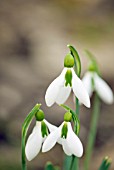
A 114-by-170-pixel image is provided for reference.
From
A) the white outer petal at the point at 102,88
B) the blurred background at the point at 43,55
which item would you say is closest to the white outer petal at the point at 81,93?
the white outer petal at the point at 102,88

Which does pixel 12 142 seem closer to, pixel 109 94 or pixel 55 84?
pixel 109 94

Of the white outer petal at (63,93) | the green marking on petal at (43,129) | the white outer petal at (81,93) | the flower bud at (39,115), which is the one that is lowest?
the green marking on petal at (43,129)

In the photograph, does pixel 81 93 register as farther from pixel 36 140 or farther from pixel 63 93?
pixel 36 140

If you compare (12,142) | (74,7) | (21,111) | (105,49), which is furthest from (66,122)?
(74,7)

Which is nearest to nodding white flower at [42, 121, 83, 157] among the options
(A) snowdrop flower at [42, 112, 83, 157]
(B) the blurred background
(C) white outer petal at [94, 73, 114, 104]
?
(A) snowdrop flower at [42, 112, 83, 157]

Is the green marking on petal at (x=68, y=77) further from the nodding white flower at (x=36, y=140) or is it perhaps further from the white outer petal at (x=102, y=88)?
the white outer petal at (x=102, y=88)

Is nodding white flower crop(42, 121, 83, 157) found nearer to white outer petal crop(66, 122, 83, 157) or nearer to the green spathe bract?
white outer petal crop(66, 122, 83, 157)

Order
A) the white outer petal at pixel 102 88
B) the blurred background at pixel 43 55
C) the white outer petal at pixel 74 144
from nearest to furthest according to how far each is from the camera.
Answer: the white outer petal at pixel 74 144 → the white outer petal at pixel 102 88 → the blurred background at pixel 43 55
